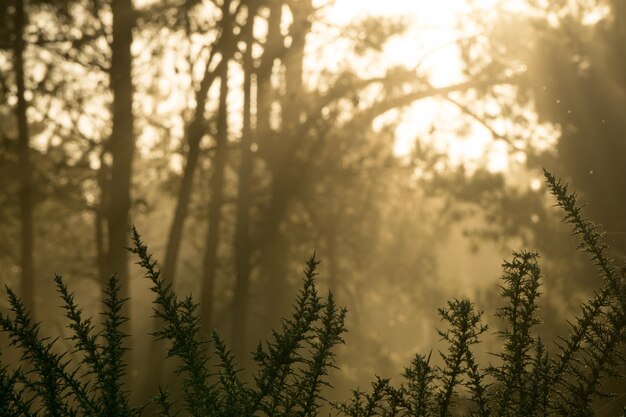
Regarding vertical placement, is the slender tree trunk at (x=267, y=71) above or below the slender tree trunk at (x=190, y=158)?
above

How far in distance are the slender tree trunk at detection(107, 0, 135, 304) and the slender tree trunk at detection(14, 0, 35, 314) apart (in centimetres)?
162

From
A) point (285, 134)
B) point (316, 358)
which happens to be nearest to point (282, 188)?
point (285, 134)

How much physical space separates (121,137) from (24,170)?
297 centimetres

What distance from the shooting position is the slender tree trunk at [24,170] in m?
14.7

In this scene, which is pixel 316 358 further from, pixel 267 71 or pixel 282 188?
pixel 282 188

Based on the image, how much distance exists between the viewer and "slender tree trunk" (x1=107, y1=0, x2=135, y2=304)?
552 inches

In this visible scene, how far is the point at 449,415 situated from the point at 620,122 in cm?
990

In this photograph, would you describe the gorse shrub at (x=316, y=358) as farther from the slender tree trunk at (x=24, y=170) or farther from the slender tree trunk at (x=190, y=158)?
the slender tree trunk at (x=24, y=170)

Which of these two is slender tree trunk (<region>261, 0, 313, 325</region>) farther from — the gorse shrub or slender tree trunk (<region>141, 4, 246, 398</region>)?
the gorse shrub

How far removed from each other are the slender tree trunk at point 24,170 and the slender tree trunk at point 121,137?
162 cm

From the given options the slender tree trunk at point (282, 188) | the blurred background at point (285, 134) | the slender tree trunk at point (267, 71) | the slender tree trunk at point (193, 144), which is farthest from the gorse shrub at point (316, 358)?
the slender tree trunk at point (282, 188)

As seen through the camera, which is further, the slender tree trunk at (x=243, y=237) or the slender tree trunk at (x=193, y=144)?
the slender tree trunk at (x=243, y=237)

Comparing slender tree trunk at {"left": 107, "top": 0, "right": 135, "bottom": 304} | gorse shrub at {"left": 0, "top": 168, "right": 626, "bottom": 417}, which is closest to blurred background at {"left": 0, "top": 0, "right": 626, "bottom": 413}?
slender tree trunk at {"left": 107, "top": 0, "right": 135, "bottom": 304}

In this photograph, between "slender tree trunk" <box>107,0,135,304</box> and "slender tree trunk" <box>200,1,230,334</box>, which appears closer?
"slender tree trunk" <box>107,0,135,304</box>
